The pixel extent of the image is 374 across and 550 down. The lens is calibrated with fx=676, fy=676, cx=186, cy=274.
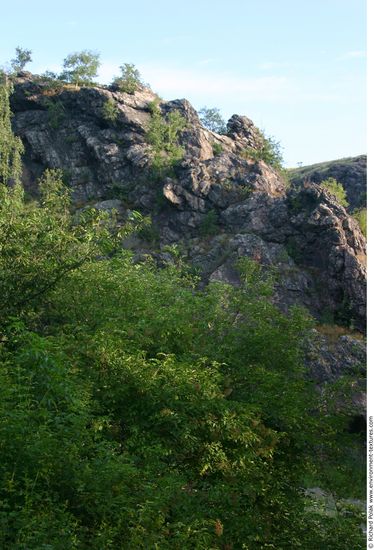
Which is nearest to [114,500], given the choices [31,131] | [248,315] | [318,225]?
[248,315]

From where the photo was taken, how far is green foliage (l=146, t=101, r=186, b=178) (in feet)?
241

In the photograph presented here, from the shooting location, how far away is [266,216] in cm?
6750

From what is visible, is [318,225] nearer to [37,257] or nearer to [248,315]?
[248,315]

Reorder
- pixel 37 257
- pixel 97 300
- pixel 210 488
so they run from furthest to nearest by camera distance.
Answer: pixel 97 300 → pixel 37 257 → pixel 210 488

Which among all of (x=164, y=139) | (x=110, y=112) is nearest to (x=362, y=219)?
(x=164, y=139)

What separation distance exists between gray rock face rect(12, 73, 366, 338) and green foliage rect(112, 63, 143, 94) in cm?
118

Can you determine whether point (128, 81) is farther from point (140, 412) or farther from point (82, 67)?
point (140, 412)

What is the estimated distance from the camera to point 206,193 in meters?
70.9

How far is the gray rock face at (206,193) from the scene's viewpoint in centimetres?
6322

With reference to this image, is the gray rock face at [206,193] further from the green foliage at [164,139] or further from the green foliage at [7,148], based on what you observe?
the green foliage at [7,148]

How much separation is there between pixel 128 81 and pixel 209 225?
26833 millimetres

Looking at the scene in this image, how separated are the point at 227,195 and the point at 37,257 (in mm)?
52881

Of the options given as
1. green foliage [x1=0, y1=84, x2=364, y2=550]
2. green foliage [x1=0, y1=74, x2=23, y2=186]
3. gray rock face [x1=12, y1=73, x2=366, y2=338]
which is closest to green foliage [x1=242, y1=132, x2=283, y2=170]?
gray rock face [x1=12, y1=73, x2=366, y2=338]

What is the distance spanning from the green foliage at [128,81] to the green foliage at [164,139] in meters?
4.09
